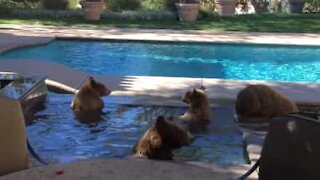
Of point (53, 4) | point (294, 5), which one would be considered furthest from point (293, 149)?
point (294, 5)

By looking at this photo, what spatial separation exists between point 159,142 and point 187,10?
47.9ft

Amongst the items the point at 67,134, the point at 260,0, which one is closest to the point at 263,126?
the point at 67,134

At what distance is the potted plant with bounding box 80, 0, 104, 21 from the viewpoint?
20.0 m

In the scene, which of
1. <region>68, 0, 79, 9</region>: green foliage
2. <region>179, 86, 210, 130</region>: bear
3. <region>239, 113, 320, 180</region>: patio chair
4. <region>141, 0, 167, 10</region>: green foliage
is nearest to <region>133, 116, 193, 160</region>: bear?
<region>179, 86, 210, 130</region>: bear

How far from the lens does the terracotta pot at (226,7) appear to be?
21578 millimetres

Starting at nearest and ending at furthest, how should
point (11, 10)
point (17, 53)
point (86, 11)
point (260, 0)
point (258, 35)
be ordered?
point (17, 53)
point (258, 35)
point (86, 11)
point (11, 10)
point (260, 0)

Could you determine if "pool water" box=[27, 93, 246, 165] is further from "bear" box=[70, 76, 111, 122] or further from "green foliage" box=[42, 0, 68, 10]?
"green foliage" box=[42, 0, 68, 10]

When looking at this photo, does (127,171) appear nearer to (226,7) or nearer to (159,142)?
(159,142)

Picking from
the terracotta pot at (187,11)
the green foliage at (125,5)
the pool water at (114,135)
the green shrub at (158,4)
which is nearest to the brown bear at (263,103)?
the pool water at (114,135)

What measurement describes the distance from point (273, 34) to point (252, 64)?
3166mm

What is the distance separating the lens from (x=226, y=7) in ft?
71.5

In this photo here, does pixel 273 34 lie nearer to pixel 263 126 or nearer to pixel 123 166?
pixel 263 126

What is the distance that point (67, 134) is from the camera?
6898mm

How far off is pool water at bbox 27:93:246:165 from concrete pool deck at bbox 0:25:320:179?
0.43 meters
